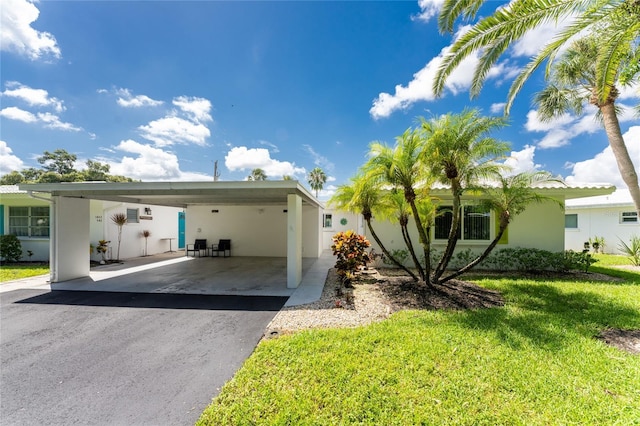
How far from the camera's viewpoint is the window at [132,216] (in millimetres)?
13373

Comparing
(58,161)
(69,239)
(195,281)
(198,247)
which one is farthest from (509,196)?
(58,161)

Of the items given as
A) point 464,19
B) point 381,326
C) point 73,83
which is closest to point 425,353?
point 381,326

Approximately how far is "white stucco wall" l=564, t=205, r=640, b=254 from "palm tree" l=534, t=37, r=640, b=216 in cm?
1032

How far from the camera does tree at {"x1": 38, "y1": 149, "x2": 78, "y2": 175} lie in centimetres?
3878

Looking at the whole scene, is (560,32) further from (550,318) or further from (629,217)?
(629,217)

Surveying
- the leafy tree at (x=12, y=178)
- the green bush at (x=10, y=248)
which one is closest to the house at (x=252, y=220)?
the green bush at (x=10, y=248)

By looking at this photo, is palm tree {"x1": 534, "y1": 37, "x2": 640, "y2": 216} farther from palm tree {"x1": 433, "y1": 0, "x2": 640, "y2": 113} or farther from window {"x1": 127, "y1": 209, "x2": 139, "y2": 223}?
window {"x1": 127, "y1": 209, "x2": 139, "y2": 223}

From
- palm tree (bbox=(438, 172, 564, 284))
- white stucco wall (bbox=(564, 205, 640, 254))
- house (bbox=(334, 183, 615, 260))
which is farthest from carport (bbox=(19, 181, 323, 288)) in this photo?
white stucco wall (bbox=(564, 205, 640, 254))

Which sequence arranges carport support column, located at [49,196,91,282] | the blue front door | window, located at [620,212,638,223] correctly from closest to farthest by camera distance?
carport support column, located at [49,196,91,282]
window, located at [620,212,638,223]
the blue front door

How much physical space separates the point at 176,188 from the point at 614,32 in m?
9.95

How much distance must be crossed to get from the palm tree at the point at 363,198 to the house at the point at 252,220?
126cm

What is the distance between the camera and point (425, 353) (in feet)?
12.1

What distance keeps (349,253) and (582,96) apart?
10098mm

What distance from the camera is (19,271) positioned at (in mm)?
9531
